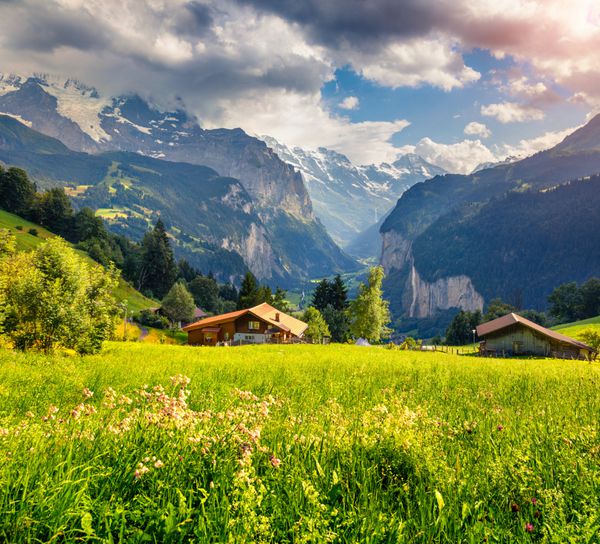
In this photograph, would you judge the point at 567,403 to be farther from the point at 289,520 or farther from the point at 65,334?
the point at 65,334

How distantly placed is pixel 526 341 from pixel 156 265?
120800mm

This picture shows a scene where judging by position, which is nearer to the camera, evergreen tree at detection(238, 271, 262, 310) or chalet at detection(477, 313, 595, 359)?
chalet at detection(477, 313, 595, 359)

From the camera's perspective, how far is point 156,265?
14075cm

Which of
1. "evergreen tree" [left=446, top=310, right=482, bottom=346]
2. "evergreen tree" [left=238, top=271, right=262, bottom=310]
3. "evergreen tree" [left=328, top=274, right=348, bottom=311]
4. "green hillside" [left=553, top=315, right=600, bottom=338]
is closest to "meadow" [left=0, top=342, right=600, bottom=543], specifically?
"green hillside" [left=553, top=315, right=600, bottom=338]

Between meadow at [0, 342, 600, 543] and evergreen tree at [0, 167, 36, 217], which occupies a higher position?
evergreen tree at [0, 167, 36, 217]

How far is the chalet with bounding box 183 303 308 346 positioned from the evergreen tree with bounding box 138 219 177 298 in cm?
7129

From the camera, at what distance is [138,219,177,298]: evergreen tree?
13988 centimetres

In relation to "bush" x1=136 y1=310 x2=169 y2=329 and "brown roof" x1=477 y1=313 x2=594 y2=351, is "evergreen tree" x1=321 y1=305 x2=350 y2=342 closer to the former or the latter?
"brown roof" x1=477 y1=313 x2=594 y2=351

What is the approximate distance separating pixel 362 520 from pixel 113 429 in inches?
102

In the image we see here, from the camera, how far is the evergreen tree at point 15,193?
398 ft

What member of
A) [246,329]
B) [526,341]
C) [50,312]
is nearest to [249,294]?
[246,329]

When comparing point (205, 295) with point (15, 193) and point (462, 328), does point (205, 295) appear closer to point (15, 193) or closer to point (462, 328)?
point (15, 193)

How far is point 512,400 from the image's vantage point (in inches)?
350

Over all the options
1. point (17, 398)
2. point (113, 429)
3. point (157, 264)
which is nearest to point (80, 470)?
point (113, 429)
